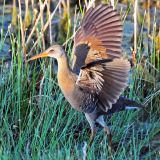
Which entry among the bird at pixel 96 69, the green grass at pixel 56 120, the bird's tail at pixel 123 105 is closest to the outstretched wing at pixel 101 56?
the bird at pixel 96 69

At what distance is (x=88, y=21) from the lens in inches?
203

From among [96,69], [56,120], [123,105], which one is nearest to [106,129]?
[123,105]

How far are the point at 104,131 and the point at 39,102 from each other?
0.70 meters

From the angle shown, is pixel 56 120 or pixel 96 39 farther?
pixel 56 120

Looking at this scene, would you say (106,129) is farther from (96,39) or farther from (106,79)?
(96,39)

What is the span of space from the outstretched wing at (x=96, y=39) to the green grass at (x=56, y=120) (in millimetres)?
478

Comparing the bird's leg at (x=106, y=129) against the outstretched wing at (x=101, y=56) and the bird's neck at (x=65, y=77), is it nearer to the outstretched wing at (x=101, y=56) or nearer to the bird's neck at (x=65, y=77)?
the outstretched wing at (x=101, y=56)

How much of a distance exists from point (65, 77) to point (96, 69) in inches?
12.4

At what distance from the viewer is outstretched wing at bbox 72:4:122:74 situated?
5047mm

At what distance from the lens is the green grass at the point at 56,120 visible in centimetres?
495

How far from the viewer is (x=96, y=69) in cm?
474

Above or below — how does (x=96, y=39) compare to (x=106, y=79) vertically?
above

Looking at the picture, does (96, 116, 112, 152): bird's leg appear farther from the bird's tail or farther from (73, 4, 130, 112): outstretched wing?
(73, 4, 130, 112): outstretched wing

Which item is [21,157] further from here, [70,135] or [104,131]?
[104,131]
